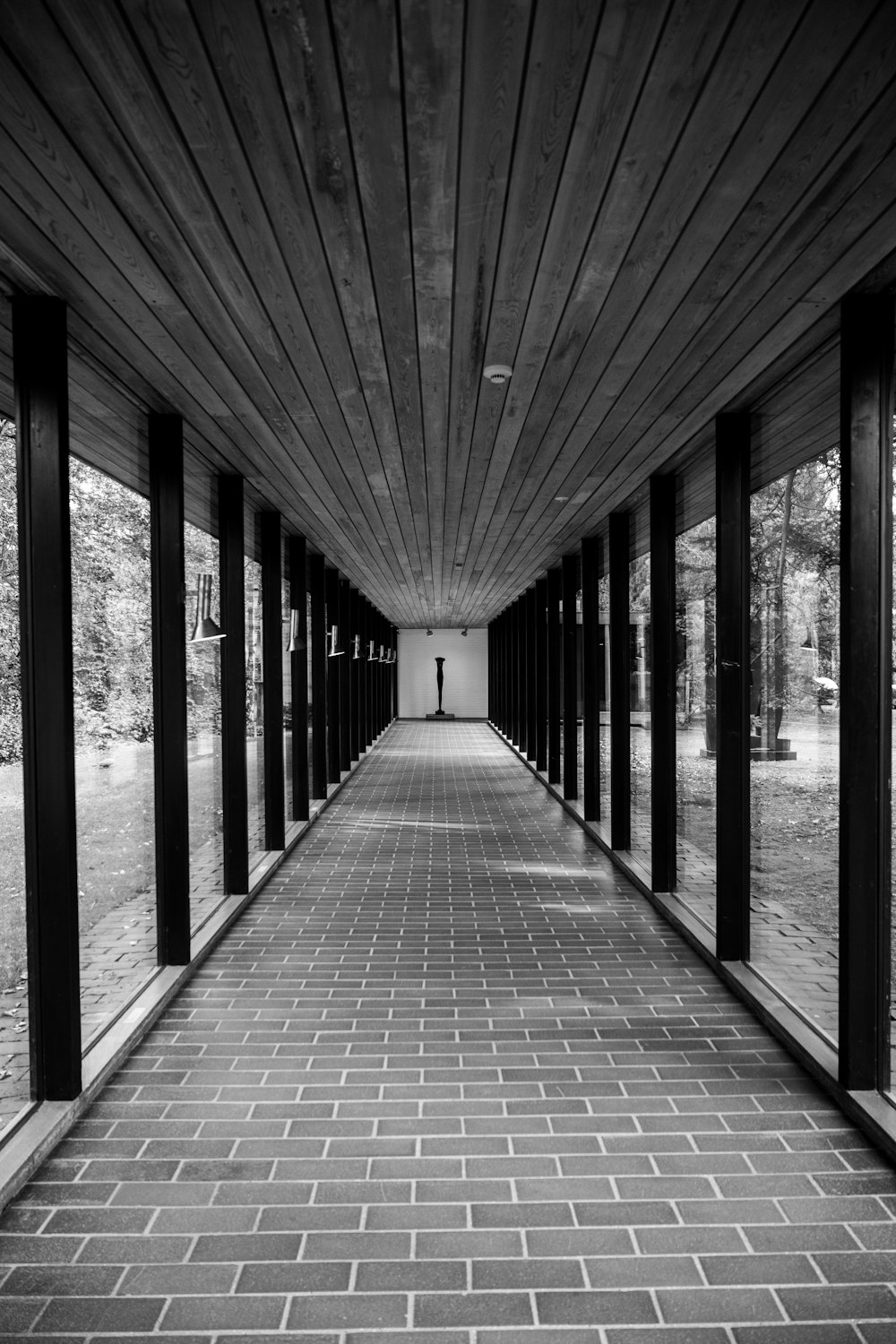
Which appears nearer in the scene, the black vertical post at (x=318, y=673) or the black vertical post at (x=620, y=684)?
the black vertical post at (x=620, y=684)

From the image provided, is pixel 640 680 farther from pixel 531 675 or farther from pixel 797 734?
pixel 531 675

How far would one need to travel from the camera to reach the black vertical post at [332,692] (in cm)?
959

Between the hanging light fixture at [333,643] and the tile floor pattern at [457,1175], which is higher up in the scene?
the hanging light fixture at [333,643]

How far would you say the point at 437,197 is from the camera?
6.91 ft

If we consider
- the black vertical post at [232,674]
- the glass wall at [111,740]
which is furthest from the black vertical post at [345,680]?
A: the glass wall at [111,740]

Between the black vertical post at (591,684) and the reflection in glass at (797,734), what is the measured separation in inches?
143

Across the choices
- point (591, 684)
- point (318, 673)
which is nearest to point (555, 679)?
point (591, 684)

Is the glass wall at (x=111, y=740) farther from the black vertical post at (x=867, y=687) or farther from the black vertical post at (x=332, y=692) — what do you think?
the black vertical post at (x=332, y=692)

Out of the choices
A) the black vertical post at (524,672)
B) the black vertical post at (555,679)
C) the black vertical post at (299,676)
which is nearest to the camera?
the black vertical post at (299,676)

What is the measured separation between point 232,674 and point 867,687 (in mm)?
3458

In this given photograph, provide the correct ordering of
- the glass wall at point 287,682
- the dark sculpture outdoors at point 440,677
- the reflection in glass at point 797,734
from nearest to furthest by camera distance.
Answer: the reflection in glass at point 797,734 < the glass wall at point 287,682 < the dark sculpture outdoors at point 440,677

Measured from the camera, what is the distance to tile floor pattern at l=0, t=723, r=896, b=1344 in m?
1.91

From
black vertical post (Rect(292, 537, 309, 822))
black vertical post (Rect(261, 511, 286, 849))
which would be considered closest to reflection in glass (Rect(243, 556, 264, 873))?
black vertical post (Rect(261, 511, 286, 849))

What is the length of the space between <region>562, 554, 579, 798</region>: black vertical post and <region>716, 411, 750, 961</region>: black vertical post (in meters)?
4.67
